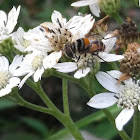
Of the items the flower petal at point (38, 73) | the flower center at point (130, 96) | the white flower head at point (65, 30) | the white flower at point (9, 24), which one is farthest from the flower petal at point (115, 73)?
the white flower at point (9, 24)

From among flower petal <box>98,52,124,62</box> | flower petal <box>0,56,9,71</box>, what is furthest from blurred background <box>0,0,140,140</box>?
flower petal <box>98,52,124,62</box>

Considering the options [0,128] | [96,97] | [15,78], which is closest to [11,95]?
[15,78]

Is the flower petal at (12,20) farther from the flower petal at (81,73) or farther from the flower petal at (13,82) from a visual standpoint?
the flower petal at (81,73)

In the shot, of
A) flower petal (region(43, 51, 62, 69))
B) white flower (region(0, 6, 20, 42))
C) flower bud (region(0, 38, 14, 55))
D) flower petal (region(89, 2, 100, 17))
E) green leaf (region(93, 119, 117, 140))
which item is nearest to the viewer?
flower petal (region(43, 51, 62, 69))

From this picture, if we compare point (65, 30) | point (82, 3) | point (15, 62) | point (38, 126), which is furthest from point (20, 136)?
point (65, 30)

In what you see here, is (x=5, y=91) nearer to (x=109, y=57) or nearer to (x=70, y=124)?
(x=70, y=124)

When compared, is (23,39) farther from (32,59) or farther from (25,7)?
(25,7)

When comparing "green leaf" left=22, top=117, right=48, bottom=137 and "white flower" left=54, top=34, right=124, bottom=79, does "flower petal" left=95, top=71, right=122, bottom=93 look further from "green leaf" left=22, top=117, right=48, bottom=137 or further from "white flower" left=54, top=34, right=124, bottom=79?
"green leaf" left=22, top=117, right=48, bottom=137
